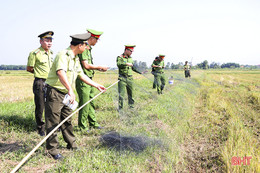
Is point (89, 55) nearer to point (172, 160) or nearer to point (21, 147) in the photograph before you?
point (21, 147)

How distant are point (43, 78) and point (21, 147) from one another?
1274 mm

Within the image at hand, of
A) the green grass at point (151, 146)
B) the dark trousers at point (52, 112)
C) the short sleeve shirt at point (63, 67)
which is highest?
the short sleeve shirt at point (63, 67)

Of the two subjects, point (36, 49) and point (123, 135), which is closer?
point (123, 135)

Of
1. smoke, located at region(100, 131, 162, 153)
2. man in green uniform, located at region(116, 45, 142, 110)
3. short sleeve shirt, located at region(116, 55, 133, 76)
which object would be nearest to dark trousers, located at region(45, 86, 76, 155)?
smoke, located at region(100, 131, 162, 153)

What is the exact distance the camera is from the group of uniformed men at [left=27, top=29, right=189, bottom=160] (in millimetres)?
2453

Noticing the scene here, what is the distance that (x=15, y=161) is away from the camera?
2547 mm

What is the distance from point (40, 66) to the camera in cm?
340

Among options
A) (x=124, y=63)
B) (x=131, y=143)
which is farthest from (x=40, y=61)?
(x=131, y=143)

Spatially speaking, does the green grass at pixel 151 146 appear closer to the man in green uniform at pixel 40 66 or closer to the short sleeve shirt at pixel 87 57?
the man in green uniform at pixel 40 66

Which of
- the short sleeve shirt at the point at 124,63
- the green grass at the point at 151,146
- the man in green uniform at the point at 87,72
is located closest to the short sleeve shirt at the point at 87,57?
the man in green uniform at the point at 87,72

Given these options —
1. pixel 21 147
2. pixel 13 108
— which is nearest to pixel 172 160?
pixel 21 147

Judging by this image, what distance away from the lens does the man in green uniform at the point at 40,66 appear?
3.31 metres

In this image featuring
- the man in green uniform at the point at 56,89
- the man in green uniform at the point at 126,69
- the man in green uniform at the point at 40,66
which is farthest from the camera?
the man in green uniform at the point at 126,69

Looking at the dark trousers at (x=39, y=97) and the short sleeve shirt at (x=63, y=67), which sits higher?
the short sleeve shirt at (x=63, y=67)
